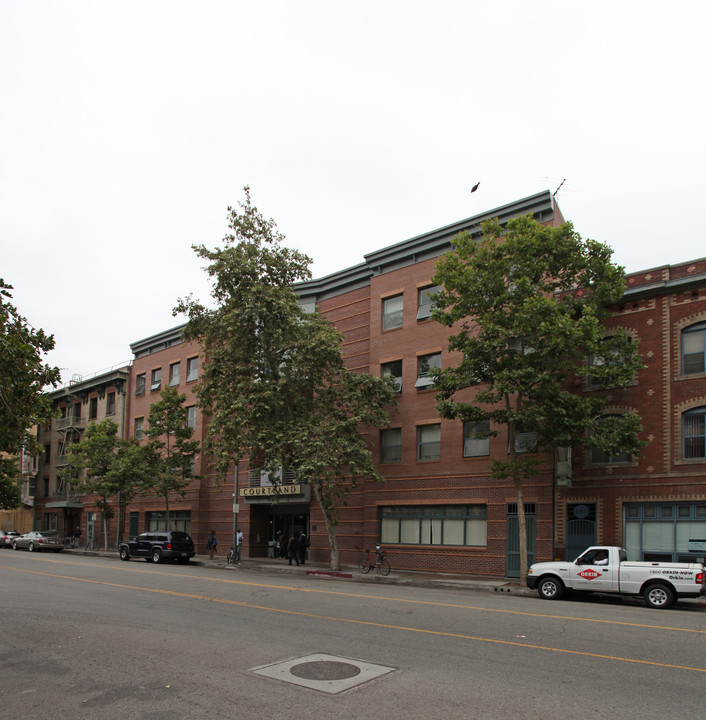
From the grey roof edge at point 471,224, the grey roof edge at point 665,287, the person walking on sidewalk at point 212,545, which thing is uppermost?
the grey roof edge at point 471,224

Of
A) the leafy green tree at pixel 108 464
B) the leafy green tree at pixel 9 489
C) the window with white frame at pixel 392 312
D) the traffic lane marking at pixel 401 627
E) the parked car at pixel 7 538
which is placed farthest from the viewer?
the leafy green tree at pixel 9 489

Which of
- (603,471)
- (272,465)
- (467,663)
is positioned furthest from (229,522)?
(467,663)

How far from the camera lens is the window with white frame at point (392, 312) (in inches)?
1240

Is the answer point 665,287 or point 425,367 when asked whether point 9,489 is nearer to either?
point 425,367

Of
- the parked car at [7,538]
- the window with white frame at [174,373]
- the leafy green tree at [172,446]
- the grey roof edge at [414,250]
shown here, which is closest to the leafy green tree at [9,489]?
the parked car at [7,538]

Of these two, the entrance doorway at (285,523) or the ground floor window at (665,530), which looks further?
the entrance doorway at (285,523)

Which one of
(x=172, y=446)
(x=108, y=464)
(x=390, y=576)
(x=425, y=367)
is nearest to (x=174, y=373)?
(x=108, y=464)

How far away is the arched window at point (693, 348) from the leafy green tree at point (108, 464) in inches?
1122

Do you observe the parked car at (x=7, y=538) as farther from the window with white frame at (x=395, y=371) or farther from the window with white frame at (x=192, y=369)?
the window with white frame at (x=395, y=371)

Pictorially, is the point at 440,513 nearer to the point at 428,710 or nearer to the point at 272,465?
the point at 272,465

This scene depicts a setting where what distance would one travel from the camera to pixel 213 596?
1780 cm

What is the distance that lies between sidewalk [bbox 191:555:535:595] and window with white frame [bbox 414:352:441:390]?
7.73 metres

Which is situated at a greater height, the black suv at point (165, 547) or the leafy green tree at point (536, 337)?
the leafy green tree at point (536, 337)

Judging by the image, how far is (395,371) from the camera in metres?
31.1
